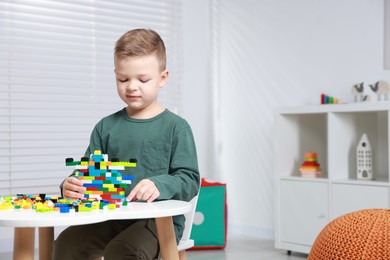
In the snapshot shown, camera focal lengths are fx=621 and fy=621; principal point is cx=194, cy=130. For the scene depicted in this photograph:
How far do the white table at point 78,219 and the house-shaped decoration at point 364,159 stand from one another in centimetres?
162

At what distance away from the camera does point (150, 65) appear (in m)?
1.57

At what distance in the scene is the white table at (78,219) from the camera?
115cm

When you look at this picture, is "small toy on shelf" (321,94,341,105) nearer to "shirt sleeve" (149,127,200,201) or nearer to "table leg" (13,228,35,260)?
"shirt sleeve" (149,127,200,201)

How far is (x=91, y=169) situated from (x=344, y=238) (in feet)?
1.93

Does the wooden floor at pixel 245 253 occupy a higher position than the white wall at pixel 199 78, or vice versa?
the white wall at pixel 199 78

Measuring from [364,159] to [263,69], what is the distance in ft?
3.16

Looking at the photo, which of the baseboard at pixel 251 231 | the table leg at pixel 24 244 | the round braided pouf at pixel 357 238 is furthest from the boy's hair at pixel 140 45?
the baseboard at pixel 251 231

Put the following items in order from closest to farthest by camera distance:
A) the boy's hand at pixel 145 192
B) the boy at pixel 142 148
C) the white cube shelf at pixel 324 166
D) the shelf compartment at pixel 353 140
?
the boy's hand at pixel 145 192 < the boy at pixel 142 148 < the white cube shelf at pixel 324 166 < the shelf compartment at pixel 353 140

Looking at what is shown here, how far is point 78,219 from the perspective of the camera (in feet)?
3.82

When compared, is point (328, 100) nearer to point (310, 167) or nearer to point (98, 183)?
point (310, 167)

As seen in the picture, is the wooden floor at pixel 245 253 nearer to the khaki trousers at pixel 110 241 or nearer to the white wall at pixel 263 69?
the white wall at pixel 263 69

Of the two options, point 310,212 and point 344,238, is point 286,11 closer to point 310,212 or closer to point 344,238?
point 310,212

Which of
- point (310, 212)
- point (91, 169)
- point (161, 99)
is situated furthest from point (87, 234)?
point (161, 99)

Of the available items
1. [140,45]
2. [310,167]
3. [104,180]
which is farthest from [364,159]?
[104,180]
